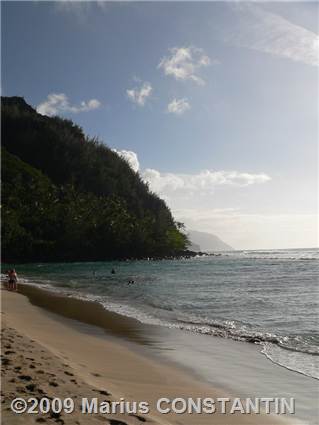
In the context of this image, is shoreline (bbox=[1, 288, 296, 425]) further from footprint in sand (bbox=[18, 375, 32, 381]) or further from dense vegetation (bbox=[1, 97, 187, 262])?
dense vegetation (bbox=[1, 97, 187, 262])

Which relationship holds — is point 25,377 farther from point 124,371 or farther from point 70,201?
point 70,201

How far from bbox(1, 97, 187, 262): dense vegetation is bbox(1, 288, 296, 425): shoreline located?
8791 centimetres

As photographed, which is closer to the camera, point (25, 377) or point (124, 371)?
point (25, 377)

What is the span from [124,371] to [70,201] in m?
118

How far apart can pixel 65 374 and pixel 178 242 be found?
146793 millimetres

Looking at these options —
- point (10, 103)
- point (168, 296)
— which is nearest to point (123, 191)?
point (10, 103)

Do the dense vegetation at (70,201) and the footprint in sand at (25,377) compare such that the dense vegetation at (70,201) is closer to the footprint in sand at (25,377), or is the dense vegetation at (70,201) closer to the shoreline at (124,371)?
the shoreline at (124,371)

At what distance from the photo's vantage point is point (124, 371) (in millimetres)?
9000

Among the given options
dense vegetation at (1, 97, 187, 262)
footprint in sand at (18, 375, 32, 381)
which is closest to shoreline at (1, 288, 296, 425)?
footprint in sand at (18, 375, 32, 381)

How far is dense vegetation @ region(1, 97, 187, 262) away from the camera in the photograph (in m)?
109

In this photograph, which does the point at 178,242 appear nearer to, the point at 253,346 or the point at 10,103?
the point at 10,103

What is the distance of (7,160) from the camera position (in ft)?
459

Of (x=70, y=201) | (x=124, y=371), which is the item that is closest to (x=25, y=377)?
(x=124, y=371)

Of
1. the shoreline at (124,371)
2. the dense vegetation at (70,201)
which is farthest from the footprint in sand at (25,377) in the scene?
the dense vegetation at (70,201)
